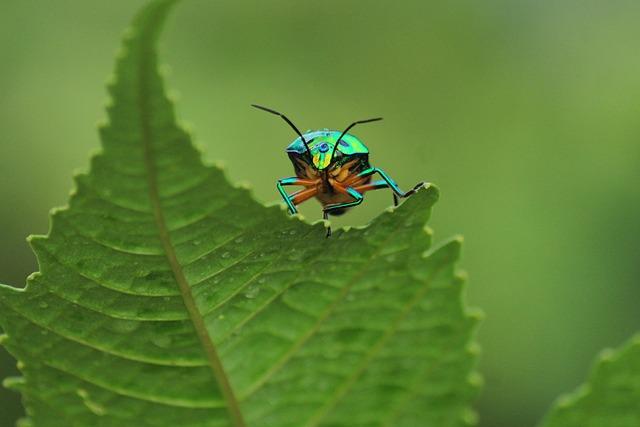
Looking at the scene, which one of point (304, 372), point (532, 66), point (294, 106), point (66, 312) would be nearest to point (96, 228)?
point (66, 312)

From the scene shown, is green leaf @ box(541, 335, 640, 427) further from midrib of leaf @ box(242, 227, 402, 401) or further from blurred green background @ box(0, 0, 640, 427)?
blurred green background @ box(0, 0, 640, 427)

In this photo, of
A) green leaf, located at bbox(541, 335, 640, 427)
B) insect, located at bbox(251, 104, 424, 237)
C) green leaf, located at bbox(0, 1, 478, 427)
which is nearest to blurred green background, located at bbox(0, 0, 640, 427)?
insect, located at bbox(251, 104, 424, 237)

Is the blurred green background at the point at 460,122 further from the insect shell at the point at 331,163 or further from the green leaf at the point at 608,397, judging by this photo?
the green leaf at the point at 608,397

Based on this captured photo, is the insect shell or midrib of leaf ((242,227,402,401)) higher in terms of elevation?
the insect shell

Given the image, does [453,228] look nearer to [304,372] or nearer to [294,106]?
[294,106]

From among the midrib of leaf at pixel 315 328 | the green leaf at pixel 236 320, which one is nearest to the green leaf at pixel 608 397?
the green leaf at pixel 236 320

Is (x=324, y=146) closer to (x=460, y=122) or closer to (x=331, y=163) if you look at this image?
(x=331, y=163)
